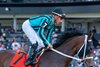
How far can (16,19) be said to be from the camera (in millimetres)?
28594

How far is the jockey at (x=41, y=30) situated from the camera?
711 centimetres

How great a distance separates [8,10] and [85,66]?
842 inches

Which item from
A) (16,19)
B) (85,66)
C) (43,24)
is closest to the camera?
(85,66)

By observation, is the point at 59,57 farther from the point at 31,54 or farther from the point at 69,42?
the point at 31,54

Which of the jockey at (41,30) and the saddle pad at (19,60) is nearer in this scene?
the jockey at (41,30)

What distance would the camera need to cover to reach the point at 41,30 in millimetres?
7125

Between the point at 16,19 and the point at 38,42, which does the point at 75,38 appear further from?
the point at 16,19

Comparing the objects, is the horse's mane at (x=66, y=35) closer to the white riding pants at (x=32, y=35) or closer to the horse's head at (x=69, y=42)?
the horse's head at (x=69, y=42)

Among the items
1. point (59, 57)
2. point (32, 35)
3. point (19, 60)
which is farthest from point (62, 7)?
point (59, 57)

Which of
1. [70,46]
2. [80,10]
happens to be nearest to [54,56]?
[70,46]

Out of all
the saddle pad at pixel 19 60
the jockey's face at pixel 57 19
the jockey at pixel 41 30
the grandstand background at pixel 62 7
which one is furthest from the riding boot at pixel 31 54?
the grandstand background at pixel 62 7

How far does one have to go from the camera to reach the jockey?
23.3ft

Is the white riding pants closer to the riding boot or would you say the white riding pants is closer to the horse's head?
the riding boot

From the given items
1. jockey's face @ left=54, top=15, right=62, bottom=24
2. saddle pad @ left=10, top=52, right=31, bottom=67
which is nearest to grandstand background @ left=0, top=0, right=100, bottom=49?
saddle pad @ left=10, top=52, right=31, bottom=67
